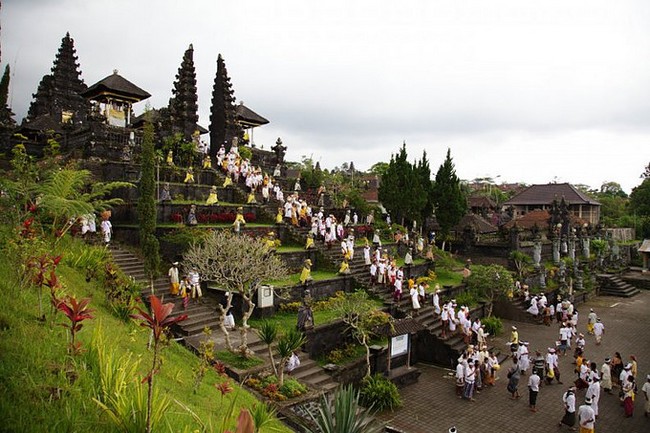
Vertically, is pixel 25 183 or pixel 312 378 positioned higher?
pixel 25 183

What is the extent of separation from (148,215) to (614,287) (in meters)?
34.7

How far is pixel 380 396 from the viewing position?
13.8 metres

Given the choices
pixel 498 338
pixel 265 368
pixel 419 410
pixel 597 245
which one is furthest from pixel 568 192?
pixel 265 368

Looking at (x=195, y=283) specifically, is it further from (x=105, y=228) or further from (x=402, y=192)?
(x=402, y=192)

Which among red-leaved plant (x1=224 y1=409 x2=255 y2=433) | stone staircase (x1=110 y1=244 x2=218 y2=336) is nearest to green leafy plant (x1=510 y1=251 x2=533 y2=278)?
stone staircase (x1=110 y1=244 x2=218 y2=336)

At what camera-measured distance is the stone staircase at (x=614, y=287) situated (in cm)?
3400

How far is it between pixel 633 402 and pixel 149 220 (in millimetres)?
16543

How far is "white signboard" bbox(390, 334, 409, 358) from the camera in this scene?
50.7ft

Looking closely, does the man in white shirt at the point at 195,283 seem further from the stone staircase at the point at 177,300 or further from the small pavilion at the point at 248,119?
the small pavilion at the point at 248,119

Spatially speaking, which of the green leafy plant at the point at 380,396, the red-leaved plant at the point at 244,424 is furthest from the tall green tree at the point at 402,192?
the red-leaved plant at the point at 244,424

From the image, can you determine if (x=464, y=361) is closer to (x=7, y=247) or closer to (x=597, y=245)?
(x=7, y=247)

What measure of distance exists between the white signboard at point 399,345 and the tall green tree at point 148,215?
8.20 metres

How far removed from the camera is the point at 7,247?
8.44m

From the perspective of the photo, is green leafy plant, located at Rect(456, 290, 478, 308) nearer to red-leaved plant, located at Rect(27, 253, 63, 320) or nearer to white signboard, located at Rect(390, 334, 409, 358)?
white signboard, located at Rect(390, 334, 409, 358)
